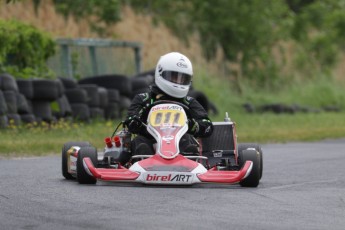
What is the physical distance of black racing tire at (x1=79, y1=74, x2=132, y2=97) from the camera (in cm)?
2155

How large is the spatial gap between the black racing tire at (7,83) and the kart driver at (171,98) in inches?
265

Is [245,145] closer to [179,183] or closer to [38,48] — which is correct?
[179,183]

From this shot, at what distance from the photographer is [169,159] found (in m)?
10.0

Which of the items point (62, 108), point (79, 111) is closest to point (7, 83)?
point (62, 108)

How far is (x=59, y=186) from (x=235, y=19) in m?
22.5

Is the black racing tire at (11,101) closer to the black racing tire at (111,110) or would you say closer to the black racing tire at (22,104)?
the black racing tire at (22,104)

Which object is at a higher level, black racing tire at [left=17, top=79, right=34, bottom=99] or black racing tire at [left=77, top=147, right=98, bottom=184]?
black racing tire at [left=77, top=147, right=98, bottom=184]

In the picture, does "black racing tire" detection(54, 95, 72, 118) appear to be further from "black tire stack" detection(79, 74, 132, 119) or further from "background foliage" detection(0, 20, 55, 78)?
"black tire stack" detection(79, 74, 132, 119)

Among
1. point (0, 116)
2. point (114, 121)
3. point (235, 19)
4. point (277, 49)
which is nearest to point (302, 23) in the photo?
point (277, 49)

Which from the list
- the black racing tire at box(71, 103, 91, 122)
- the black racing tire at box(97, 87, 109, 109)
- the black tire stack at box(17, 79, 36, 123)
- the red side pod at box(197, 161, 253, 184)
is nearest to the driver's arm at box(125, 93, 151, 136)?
the red side pod at box(197, 161, 253, 184)

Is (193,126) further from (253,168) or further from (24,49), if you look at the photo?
(24,49)

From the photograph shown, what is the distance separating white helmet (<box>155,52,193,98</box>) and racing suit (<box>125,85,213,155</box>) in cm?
10

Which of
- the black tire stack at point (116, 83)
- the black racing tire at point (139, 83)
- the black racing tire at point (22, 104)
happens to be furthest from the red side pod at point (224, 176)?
the black racing tire at point (139, 83)

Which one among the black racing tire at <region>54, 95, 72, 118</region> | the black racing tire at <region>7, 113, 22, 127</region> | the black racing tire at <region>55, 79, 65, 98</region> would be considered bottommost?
the black racing tire at <region>54, 95, 72, 118</region>
